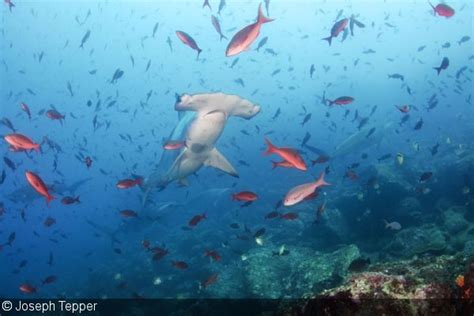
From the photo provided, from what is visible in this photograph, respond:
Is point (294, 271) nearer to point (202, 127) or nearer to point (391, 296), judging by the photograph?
point (202, 127)

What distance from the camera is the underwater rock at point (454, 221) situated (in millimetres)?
11136

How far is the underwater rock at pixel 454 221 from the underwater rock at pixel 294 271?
13.0 ft

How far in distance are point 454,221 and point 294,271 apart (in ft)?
18.4

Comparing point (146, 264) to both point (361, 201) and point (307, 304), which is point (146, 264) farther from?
point (307, 304)

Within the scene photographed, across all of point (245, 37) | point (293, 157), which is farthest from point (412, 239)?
point (245, 37)

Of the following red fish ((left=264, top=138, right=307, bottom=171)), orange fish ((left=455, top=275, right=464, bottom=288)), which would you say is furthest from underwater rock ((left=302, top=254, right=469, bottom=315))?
red fish ((left=264, top=138, right=307, bottom=171))

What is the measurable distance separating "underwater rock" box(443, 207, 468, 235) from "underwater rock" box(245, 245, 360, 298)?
3.96m

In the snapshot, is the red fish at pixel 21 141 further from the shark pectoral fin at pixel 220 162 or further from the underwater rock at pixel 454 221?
the underwater rock at pixel 454 221

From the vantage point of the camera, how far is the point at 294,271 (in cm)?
1022

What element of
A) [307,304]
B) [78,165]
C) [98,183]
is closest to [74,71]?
[78,165]

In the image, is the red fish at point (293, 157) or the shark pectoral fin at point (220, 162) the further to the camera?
the shark pectoral fin at point (220, 162)

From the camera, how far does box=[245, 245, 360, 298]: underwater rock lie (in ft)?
28.7

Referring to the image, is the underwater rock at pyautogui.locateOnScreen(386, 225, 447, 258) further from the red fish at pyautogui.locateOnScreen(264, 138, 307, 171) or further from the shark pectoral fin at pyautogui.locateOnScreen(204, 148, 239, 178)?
the red fish at pyautogui.locateOnScreen(264, 138, 307, 171)

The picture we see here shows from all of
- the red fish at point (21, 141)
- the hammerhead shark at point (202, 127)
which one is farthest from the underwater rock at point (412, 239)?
the red fish at point (21, 141)
